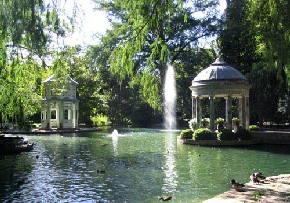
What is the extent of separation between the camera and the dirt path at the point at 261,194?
8242 millimetres

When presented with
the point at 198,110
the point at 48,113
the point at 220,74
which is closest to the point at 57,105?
the point at 48,113

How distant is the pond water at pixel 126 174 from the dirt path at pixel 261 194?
102cm

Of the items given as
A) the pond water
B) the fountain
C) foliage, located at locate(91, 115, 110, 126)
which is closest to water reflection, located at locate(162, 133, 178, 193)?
the pond water

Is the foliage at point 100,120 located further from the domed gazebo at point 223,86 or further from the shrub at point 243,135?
the shrub at point 243,135

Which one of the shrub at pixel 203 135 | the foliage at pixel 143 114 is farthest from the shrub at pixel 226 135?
the foliage at pixel 143 114

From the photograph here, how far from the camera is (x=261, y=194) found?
8.81m

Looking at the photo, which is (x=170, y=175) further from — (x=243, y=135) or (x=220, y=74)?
(x=220, y=74)

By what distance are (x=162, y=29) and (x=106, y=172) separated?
636cm

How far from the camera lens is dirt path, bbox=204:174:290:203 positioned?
8.24 m

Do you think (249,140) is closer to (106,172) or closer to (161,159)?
(161,159)

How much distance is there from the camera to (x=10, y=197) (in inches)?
389

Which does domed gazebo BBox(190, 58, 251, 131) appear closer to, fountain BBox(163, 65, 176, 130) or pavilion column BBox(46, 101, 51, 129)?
pavilion column BBox(46, 101, 51, 129)

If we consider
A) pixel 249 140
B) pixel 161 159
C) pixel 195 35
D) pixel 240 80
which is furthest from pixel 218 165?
pixel 195 35

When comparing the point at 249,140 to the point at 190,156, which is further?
the point at 249,140
